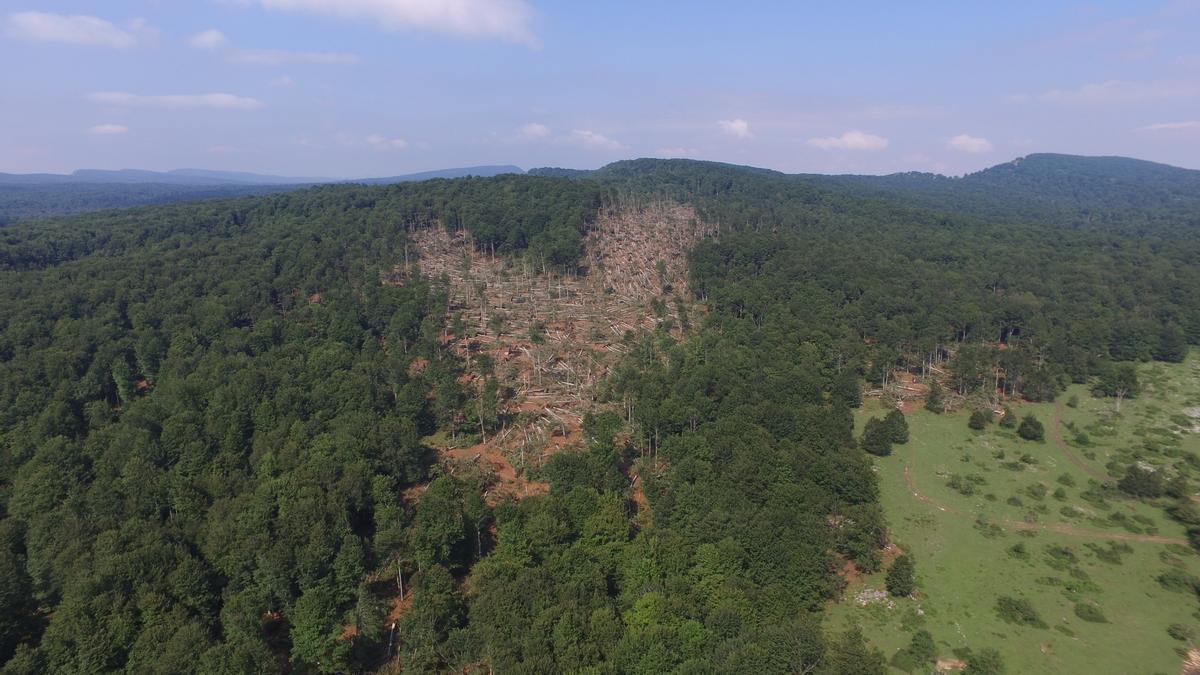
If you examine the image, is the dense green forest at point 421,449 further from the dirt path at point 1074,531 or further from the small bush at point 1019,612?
the dirt path at point 1074,531

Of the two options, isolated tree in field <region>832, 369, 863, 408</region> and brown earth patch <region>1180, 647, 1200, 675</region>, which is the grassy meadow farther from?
isolated tree in field <region>832, 369, 863, 408</region>

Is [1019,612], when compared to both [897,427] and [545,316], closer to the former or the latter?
[897,427]

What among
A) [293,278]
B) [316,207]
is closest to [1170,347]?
[293,278]

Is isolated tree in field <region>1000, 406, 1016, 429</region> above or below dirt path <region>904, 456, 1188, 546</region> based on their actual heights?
above

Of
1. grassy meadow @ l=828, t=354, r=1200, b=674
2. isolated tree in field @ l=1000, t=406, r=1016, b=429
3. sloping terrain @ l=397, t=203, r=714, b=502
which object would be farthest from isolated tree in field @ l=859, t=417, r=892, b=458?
sloping terrain @ l=397, t=203, r=714, b=502

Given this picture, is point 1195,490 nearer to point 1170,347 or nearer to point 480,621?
point 1170,347

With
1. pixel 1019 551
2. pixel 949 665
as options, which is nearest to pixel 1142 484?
pixel 1019 551
